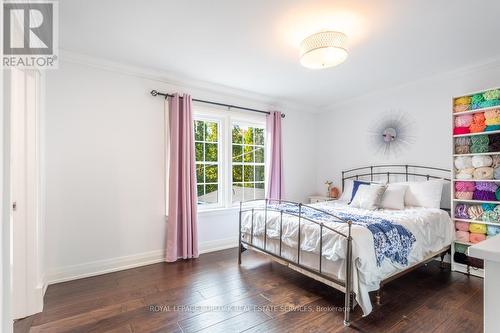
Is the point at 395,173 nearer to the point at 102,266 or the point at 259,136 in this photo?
the point at 259,136

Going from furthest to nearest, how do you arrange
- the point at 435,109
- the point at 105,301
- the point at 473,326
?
the point at 435,109 → the point at 105,301 → the point at 473,326

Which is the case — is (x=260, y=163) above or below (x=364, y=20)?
below

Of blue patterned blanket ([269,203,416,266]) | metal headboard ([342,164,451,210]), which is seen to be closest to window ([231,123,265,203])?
metal headboard ([342,164,451,210])

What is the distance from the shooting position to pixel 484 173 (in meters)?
2.81

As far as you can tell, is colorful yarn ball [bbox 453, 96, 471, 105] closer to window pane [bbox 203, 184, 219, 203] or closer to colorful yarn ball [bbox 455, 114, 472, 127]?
colorful yarn ball [bbox 455, 114, 472, 127]

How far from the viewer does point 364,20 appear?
2.19 metres

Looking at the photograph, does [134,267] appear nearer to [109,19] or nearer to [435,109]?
[109,19]

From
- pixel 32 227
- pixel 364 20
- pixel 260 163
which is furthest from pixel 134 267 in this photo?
pixel 364 20

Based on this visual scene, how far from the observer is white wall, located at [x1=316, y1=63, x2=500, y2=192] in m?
3.34

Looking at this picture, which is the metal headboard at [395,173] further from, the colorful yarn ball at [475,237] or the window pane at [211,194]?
the window pane at [211,194]

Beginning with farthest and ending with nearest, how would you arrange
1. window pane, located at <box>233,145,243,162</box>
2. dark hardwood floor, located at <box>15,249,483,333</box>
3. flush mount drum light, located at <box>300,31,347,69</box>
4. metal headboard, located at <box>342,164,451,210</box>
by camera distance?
window pane, located at <box>233,145,243,162</box>, metal headboard, located at <box>342,164,451,210</box>, flush mount drum light, located at <box>300,31,347,69</box>, dark hardwood floor, located at <box>15,249,483,333</box>

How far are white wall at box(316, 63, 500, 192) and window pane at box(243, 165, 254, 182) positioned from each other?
1.58 meters

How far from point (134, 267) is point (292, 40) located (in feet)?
10.4

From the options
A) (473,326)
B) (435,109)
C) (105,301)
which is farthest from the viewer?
(435,109)
